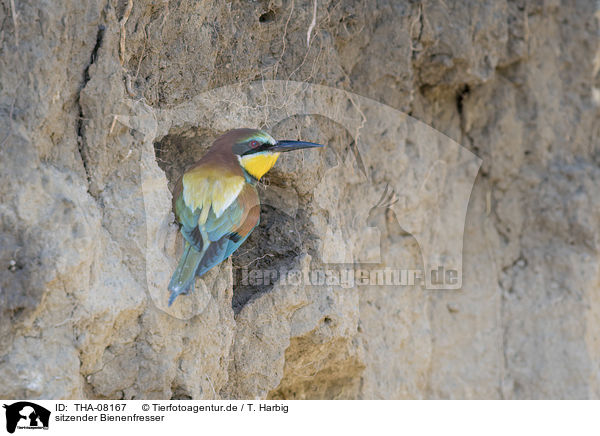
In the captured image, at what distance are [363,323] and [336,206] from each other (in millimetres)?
536

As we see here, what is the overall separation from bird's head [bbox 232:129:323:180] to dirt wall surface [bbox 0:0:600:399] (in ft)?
0.67

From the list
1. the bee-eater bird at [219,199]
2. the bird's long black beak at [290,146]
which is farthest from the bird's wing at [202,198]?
the bird's long black beak at [290,146]

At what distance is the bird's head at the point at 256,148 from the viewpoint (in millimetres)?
2361

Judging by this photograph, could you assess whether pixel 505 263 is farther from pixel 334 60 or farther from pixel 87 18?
pixel 87 18

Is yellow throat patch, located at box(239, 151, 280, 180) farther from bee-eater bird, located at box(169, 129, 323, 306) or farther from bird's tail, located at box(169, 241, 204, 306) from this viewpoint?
bird's tail, located at box(169, 241, 204, 306)

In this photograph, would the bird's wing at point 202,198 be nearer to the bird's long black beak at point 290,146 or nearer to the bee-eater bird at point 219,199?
the bee-eater bird at point 219,199

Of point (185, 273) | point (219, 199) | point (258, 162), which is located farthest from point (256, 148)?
point (185, 273)

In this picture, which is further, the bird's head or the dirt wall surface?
the bird's head

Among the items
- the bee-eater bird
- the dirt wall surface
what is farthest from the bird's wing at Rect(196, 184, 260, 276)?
the dirt wall surface

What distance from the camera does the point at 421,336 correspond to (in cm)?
343

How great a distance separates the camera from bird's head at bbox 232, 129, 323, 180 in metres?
2.36

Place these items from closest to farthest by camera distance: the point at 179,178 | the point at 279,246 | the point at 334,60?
the point at 179,178 < the point at 279,246 < the point at 334,60

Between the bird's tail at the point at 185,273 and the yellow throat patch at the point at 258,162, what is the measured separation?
345mm

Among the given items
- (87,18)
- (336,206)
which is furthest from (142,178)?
(336,206)
